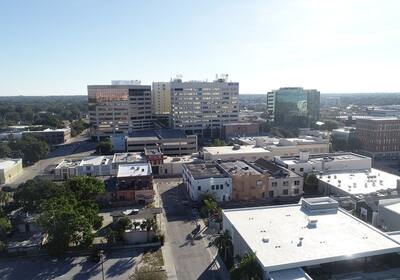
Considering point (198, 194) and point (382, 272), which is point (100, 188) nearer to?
point (198, 194)

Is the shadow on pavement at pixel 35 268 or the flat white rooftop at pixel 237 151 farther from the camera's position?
the flat white rooftop at pixel 237 151

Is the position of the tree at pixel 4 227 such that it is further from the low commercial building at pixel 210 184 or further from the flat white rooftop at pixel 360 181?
the flat white rooftop at pixel 360 181

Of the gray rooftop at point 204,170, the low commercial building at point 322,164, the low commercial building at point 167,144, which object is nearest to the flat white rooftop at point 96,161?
the low commercial building at point 167,144

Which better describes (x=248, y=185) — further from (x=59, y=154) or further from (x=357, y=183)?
(x=59, y=154)

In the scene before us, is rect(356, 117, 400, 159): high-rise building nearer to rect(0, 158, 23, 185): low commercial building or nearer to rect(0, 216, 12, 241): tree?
rect(0, 216, 12, 241): tree

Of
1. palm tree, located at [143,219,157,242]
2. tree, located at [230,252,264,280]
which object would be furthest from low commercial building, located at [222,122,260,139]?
tree, located at [230,252,264,280]

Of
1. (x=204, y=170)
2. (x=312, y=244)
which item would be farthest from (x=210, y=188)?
(x=312, y=244)
